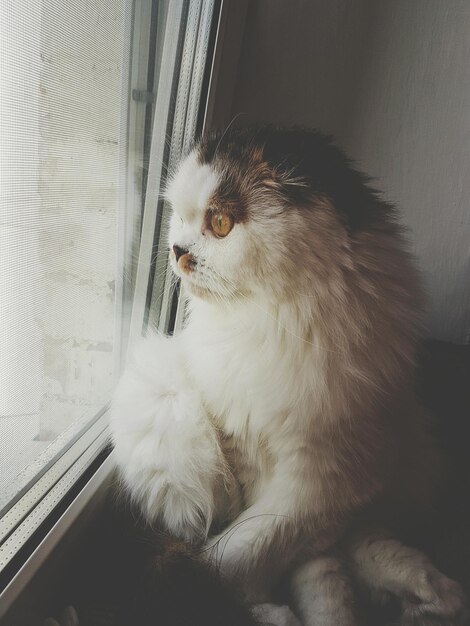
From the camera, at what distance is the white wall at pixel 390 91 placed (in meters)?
1.27

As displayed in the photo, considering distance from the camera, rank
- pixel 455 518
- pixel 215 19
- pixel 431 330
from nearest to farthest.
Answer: pixel 455 518 < pixel 215 19 < pixel 431 330

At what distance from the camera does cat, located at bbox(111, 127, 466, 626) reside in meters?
0.66

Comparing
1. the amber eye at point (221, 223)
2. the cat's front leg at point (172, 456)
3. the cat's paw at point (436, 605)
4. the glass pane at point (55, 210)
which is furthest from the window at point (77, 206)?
the cat's paw at point (436, 605)

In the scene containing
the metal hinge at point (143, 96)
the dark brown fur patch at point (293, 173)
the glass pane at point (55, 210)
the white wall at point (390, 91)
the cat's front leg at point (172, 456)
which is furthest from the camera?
the white wall at point (390, 91)

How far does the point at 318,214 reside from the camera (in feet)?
2.12

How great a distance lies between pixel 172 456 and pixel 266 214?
1.38ft

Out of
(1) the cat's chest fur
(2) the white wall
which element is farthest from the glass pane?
(2) the white wall

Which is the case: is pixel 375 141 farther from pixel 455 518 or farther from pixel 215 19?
pixel 455 518

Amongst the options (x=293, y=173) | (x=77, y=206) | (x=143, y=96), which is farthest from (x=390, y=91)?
(x=77, y=206)

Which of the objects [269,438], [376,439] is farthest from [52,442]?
[376,439]

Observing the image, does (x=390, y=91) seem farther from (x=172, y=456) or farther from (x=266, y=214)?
(x=172, y=456)

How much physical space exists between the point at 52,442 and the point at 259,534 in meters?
0.39

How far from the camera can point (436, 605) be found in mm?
672

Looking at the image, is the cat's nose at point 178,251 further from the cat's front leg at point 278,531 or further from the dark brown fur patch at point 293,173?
the cat's front leg at point 278,531
